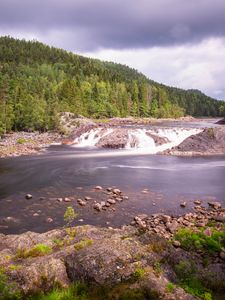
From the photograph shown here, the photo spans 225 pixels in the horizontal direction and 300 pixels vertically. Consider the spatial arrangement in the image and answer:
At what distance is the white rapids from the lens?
196 ft

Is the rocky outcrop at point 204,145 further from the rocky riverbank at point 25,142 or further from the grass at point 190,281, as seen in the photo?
the grass at point 190,281

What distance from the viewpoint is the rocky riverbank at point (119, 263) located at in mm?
11594

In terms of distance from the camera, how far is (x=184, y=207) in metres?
25.5

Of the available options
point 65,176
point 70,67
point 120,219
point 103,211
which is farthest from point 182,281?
point 70,67

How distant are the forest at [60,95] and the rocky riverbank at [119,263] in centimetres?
5722

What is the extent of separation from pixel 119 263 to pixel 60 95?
10454 cm

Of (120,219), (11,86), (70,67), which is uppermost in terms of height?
(70,67)

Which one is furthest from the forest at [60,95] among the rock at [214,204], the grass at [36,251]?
the grass at [36,251]

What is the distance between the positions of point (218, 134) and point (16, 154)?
33963mm

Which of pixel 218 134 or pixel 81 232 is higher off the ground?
pixel 218 134

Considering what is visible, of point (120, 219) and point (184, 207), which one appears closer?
point (120, 219)

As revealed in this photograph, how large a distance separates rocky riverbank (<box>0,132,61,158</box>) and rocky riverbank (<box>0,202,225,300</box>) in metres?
38.1

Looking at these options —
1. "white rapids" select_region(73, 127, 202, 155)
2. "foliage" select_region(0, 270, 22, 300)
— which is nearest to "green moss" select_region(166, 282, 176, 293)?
"foliage" select_region(0, 270, 22, 300)

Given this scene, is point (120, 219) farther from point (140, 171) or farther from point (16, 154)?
point (16, 154)
